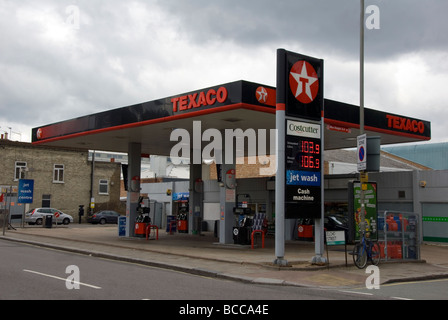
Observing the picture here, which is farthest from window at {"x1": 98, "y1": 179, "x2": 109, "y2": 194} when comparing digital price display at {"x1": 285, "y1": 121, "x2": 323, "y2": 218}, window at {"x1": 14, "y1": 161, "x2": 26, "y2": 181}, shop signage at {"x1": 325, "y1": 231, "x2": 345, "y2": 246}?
shop signage at {"x1": 325, "y1": 231, "x2": 345, "y2": 246}

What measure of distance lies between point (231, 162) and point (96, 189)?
30.7 meters

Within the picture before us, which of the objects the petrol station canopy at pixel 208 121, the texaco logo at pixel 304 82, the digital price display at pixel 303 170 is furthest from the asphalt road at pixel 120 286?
the petrol station canopy at pixel 208 121

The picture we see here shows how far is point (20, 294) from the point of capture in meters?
9.12

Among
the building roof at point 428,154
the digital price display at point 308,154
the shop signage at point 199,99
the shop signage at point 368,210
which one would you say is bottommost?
the shop signage at point 368,210

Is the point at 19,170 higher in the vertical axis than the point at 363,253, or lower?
higher

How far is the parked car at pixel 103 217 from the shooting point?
4544 centimetres

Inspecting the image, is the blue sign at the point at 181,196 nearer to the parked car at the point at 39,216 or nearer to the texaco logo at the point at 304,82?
the parked car at the point at 39,216

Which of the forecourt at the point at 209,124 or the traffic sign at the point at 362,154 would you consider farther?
the forecourt at the point at 209,124

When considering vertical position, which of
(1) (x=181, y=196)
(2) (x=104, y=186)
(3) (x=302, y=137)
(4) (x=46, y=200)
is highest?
(3) (x=302, y=137)

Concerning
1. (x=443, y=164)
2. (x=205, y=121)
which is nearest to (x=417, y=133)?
(x=205, y=121)

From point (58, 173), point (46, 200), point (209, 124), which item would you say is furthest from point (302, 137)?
point (58, 173)

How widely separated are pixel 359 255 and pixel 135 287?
7056 mm

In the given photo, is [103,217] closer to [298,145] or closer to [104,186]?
[104,186]

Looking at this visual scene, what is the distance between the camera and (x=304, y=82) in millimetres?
15141
